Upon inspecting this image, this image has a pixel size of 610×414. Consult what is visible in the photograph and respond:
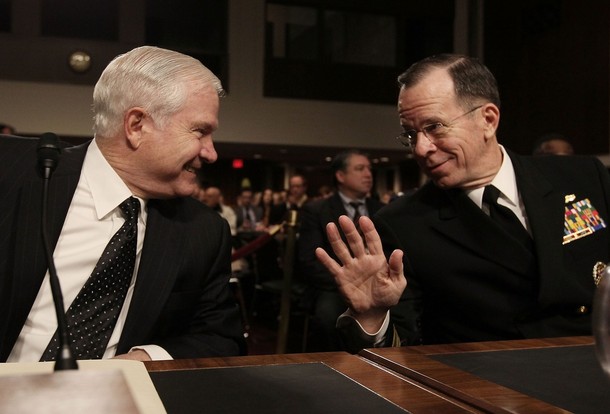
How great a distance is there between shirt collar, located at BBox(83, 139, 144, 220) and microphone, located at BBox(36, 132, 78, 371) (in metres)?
0.27

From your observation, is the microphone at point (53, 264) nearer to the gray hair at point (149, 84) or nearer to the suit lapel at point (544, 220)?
the gray hair at point (149, 84)

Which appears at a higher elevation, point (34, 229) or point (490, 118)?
point (490, 118)

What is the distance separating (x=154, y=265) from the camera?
4.64ft

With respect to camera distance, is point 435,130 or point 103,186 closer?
point 103,186

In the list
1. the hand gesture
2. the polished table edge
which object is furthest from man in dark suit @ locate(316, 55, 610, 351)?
the polished table edge

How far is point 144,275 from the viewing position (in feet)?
4.58

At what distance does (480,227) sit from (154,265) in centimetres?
78

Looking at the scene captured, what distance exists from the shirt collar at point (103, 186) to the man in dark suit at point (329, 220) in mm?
2091

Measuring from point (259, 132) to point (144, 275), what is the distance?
27.3 ft

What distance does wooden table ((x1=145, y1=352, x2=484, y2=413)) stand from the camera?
74 centimetres

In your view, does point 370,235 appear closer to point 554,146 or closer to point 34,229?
point 34,229

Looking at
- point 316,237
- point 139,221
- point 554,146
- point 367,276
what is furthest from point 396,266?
point 554,146

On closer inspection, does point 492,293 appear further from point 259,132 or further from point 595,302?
point 259,132

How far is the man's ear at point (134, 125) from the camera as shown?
1.48 metres
